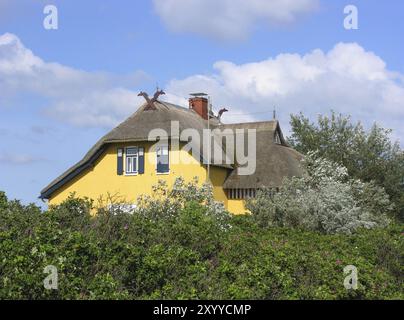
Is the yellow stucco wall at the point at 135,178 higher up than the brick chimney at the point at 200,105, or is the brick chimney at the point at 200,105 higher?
the brick chimney at the point at 200,105

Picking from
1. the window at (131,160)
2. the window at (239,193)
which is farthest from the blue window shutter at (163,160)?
the window at (239,193)

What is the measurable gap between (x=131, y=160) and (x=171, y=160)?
8.63 ft

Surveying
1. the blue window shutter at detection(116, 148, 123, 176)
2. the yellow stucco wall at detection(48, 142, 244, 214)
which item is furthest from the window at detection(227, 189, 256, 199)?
the blue window shutter at detection(116, 148, 123, 176)

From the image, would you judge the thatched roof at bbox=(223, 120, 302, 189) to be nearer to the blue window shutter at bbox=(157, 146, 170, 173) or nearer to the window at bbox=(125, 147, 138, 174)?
the blue window shutter at bbox=(157, 146, 170, 173)

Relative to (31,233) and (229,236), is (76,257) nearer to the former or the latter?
(31,233)

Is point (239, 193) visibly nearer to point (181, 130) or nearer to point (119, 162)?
point (181, 130)

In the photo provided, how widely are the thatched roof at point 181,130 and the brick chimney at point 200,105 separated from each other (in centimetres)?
217

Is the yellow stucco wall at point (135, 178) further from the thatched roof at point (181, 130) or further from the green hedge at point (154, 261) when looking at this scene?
the green hedge at point (154, 261)

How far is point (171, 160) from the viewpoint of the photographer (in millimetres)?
33750

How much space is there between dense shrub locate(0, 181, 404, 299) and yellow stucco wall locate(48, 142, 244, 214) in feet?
73.7

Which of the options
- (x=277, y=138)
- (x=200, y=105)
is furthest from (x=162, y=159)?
(x=277, y=138)

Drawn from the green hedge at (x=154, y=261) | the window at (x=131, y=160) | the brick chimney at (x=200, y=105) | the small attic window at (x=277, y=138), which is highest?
the brick chimney at (x=200, y=105)

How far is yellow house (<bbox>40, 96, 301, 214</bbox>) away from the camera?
33562 mm

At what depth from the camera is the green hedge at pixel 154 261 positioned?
278 inches
